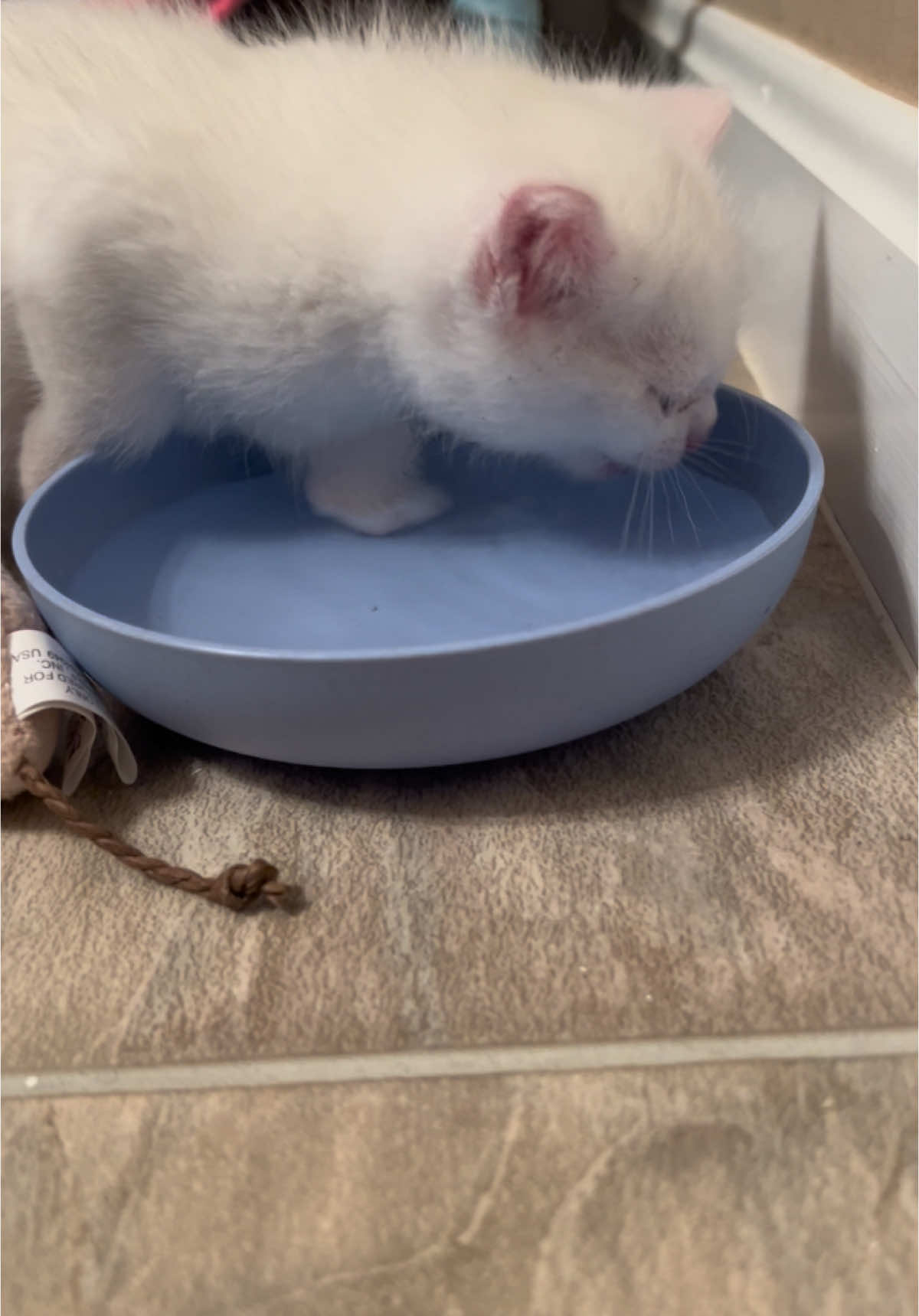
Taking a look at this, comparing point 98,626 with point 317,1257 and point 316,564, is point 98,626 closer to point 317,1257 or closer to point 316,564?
point 316,564

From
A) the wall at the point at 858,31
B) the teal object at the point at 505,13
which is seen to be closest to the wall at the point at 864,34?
the wall at the point at 858,31

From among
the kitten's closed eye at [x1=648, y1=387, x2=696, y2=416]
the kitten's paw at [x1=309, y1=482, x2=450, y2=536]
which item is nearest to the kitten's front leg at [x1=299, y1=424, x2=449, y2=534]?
the kitten's paw at [x1=309, y1=482, x2=450, y2=536]

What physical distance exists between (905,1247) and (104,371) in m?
0.78

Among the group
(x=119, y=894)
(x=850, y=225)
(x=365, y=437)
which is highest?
(x=850, y=225)

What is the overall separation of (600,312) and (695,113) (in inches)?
11.1

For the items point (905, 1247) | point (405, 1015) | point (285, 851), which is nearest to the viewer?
point (905, 1247)

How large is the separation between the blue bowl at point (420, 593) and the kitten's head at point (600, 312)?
10 centimetres

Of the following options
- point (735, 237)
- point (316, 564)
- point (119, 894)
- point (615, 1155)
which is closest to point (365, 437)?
point (316, 564)

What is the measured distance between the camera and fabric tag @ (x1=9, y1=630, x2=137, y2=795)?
2.26 ft

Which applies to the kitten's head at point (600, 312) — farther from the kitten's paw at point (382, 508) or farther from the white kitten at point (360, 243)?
the kitten's paw at point (382, 508)

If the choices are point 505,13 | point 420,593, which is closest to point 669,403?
point 420,593

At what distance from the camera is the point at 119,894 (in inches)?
25.4

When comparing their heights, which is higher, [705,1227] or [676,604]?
[676,604]

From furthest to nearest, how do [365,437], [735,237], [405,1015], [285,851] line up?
[365,437]
[735,237]
[285,851]
[405,1015]
